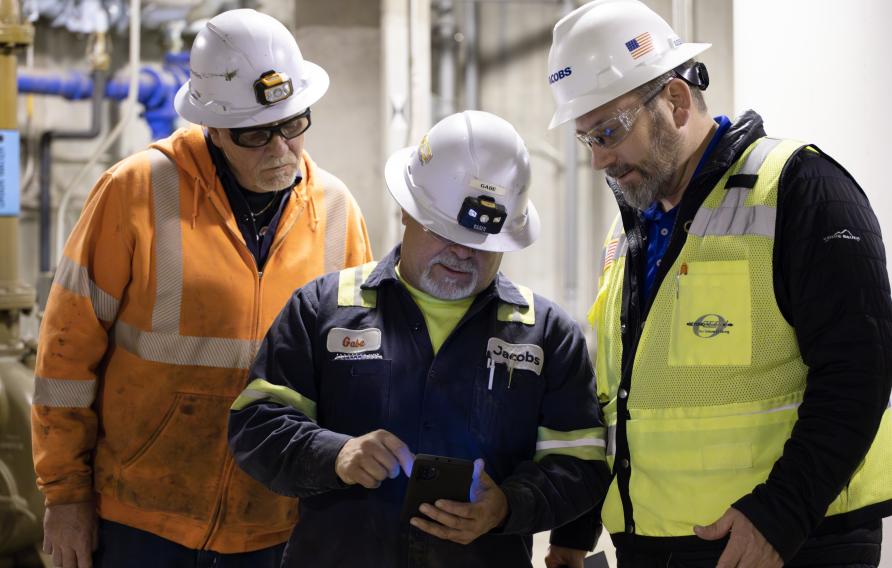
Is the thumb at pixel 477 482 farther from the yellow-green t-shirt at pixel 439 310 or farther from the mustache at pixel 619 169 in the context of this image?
the mustache at pixel 619 169

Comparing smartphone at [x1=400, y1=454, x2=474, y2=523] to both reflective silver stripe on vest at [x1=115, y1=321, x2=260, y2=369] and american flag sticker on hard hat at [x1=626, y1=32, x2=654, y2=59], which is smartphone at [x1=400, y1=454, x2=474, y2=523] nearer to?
reflective silver stripe on vest at [x1=115, y1=321, x2=260, y2=369]

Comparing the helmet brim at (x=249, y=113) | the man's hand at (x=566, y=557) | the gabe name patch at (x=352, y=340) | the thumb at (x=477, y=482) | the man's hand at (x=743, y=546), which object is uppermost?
the helmet brim at (x=249, y=113)

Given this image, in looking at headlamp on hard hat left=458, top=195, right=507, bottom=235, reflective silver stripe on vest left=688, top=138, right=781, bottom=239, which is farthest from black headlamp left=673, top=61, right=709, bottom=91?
headlamp on hard hat left=458, top=195, right=507, bottom=235

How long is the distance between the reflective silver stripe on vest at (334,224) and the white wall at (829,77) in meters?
1.17

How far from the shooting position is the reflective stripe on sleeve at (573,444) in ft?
5.68

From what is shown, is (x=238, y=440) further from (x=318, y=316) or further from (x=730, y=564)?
(x=730, y=564)

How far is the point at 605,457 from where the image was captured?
1.77 m

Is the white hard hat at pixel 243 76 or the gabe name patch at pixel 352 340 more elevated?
the white hard hat at pixel 243 76

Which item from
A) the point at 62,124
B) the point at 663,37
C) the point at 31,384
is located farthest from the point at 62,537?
the point at 62,124

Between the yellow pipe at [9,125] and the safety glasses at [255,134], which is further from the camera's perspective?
the yellow pipe at [9,125]

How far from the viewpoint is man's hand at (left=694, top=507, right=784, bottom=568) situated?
1483 millimetres

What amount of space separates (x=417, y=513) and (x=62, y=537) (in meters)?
0.86

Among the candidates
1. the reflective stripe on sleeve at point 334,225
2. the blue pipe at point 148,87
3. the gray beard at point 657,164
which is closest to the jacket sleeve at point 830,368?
the gray beard at point 657,164

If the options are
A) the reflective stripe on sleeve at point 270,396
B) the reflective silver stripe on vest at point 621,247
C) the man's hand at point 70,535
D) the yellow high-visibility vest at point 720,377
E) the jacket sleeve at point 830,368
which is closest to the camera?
the jacket sleeve at point 830,368
